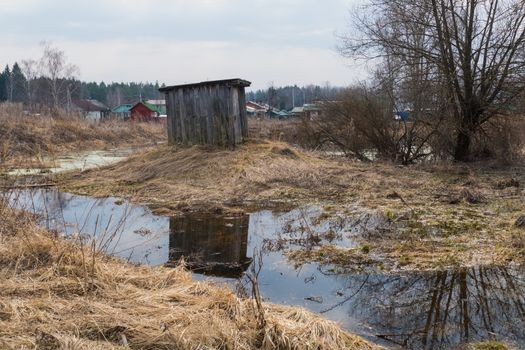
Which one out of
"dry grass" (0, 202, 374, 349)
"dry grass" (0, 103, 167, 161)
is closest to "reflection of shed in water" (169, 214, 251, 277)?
"dry grass" (0, 202, 374, 349)

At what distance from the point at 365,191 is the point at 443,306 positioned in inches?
226

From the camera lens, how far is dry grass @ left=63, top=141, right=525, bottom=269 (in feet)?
22.2

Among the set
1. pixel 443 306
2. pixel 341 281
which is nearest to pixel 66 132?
pixel 341 281

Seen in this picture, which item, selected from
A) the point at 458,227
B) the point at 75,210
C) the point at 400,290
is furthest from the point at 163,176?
the point at 400,290

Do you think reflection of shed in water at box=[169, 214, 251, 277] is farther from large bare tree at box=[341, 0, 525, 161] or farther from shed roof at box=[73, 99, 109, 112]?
shed roof at box=[73, 99, 109, 112]

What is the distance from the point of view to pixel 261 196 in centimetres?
1073

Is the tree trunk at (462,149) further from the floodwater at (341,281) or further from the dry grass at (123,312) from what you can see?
the dry grass at (123,312)

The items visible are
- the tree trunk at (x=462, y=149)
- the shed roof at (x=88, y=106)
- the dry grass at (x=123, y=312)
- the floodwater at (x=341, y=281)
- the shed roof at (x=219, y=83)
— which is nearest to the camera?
the dry grass at (x=123, y=312)

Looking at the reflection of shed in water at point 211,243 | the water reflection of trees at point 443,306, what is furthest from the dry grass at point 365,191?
the reflection of shed in water at point 211,243

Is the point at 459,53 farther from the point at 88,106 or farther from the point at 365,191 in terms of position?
the point at 88,106

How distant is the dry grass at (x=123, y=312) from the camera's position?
3777 millimetres

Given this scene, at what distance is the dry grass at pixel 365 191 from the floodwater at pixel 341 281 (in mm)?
550

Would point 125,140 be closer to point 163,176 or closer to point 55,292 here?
point 163,176

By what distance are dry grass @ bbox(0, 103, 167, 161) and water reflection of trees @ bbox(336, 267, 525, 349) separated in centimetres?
1692
